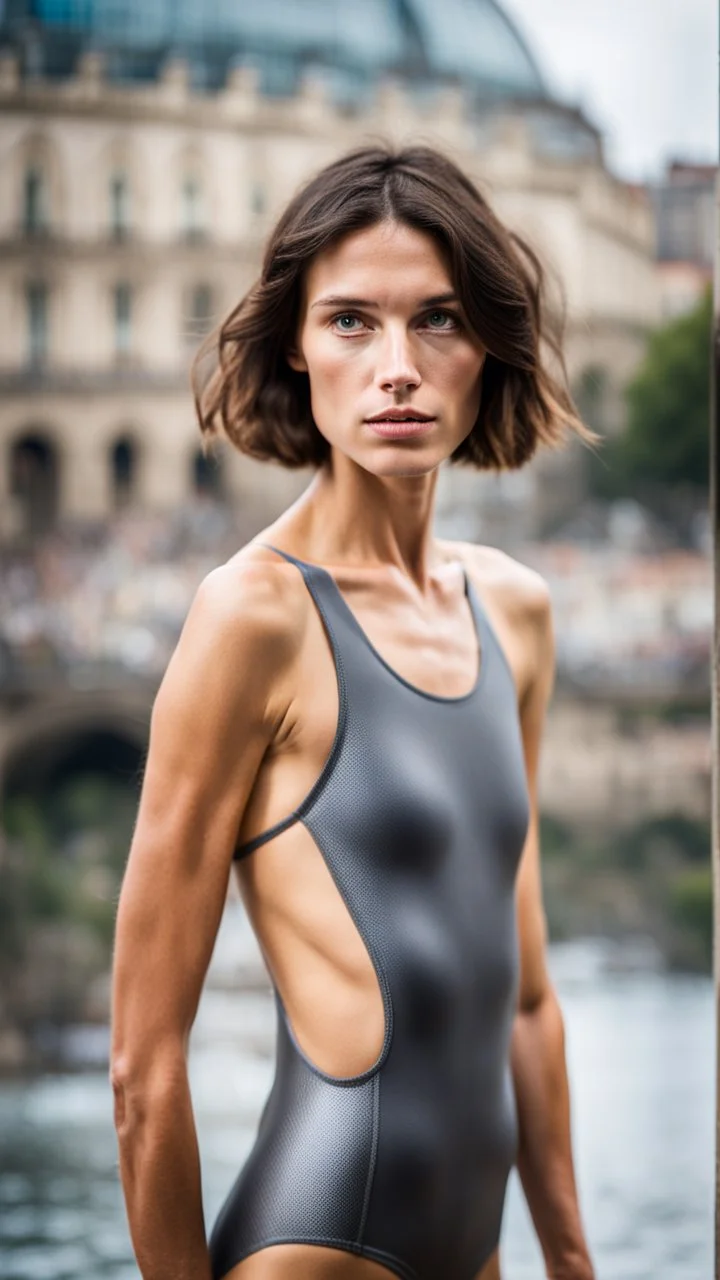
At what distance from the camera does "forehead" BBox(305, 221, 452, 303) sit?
902 millimetres

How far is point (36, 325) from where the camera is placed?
562 cm

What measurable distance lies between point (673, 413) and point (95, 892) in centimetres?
287

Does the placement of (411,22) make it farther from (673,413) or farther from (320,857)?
(320,857)

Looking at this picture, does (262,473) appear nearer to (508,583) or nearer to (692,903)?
(692,903)

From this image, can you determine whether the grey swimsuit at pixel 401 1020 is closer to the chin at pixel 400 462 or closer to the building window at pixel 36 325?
the chin at pixel 400 462

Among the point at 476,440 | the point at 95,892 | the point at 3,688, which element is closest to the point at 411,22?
the point at 3,688

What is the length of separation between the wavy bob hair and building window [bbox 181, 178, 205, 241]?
4772mm

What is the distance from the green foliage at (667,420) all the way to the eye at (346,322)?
16.1 feet

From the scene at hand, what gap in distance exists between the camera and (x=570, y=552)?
5996mm

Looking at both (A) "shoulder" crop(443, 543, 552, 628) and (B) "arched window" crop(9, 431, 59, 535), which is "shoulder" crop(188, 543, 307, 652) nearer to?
(A) "shoulder" crop(443, 543, 552, 628)

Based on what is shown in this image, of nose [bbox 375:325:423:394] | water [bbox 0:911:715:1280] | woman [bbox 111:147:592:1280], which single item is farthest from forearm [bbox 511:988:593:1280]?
water [bbox 0:911:715:1280]

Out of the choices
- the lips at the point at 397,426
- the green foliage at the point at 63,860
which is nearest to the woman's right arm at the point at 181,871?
the lips at the point at 397,426

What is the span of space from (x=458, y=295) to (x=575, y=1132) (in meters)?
4.55

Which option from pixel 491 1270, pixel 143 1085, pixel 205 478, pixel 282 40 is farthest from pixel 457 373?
pixel 282 40
